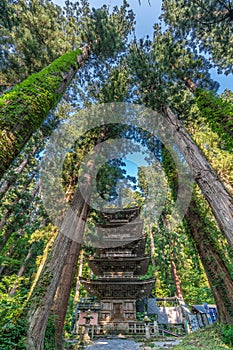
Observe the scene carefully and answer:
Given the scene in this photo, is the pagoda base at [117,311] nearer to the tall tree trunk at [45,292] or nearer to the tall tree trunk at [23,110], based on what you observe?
the tall tree trunk at [45,292]

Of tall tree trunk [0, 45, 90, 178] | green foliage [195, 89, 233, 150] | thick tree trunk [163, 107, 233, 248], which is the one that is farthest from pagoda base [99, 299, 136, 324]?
tall tree trunk [0, 45, 90, 178]

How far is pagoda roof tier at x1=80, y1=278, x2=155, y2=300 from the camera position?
1282cm

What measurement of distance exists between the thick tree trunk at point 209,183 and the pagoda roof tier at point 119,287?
377 inches

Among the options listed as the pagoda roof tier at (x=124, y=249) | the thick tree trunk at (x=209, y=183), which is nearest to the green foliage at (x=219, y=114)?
the thick tree trunk at (x=209, y=183)

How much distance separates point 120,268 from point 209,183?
11.4m

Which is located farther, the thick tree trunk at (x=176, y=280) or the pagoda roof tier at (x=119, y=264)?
the thick tree trunk at (x=176, y=280)

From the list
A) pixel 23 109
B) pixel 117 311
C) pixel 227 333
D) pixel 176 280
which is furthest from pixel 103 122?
pixel 176 280

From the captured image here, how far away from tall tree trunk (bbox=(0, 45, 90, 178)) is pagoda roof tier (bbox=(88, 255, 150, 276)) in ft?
39.6

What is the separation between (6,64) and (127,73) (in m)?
5.63

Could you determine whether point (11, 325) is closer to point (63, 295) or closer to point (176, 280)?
point (63, 295)

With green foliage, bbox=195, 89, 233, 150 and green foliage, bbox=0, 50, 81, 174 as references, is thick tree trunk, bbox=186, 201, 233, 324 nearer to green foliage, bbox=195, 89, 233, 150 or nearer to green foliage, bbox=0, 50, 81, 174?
green foliage, bbox=195, 89, 233, 150

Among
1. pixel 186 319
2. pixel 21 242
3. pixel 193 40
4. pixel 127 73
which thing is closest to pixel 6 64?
pixel 127 73

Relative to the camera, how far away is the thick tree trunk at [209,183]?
15.1ft

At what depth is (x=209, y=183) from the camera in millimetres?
5484
